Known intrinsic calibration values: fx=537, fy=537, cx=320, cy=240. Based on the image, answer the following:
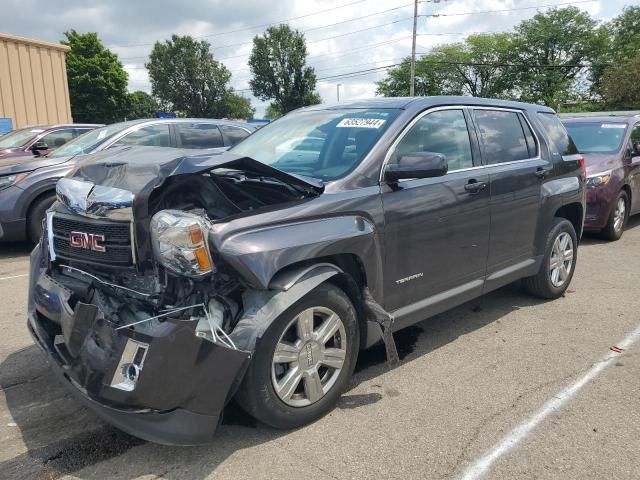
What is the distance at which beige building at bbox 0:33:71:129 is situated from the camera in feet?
61.5

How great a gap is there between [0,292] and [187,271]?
153 inches

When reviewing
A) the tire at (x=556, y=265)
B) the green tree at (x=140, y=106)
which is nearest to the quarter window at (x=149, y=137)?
the tire at (x=556, y=265)

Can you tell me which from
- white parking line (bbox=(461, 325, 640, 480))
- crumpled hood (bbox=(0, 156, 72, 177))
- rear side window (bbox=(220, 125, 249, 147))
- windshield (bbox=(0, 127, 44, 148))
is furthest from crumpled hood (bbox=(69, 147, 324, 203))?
windshield (bbox=(0, 127, 44, 148))

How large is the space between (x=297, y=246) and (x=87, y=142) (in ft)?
20.2

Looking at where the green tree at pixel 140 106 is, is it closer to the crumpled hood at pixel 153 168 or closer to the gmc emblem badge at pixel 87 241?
the crumpled hood at pixel 153 168

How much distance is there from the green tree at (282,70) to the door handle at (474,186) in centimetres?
5873

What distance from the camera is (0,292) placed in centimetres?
539

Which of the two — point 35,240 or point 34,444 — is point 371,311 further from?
point 35,240

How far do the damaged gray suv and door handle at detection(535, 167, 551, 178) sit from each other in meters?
0.89

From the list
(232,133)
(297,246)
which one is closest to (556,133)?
(297,246)

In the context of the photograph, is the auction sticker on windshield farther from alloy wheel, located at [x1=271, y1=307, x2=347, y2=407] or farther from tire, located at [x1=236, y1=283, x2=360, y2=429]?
alloy wheel, located at [x1=271, y1=307, x2=347, y2=407]

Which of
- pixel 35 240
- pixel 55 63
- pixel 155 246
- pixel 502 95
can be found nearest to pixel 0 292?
pixel 35 240

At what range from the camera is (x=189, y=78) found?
209 ft

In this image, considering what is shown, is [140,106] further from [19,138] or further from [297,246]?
[297,246]
